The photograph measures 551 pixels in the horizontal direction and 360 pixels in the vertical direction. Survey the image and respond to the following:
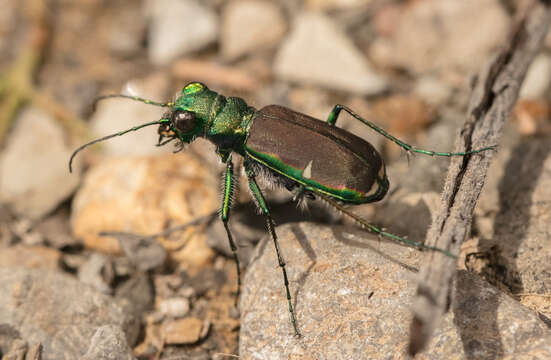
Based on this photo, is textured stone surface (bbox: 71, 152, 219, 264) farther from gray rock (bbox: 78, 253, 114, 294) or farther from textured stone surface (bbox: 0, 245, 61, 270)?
textured stone surface (bbox: 0, 245, 61, 270)

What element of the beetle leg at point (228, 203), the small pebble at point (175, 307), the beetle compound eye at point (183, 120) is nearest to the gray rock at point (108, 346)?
the small pebble at point (175, 307)

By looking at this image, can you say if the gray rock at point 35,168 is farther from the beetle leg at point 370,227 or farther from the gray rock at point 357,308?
the beetle leg at point 370,227

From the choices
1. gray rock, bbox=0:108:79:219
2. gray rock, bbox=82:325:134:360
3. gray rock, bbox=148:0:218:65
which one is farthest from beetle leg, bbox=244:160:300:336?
gray rock, bbox=148:0:218:65

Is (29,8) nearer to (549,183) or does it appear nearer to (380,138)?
(380,138)

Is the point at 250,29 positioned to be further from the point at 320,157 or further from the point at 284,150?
the point at 320,157

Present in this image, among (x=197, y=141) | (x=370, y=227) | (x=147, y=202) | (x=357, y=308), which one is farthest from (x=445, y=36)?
(x=357, y=308)

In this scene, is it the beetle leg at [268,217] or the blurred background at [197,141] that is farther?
the blurred background at [197,141]

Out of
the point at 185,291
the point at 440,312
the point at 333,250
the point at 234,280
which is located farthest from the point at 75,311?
the point at 440,312
